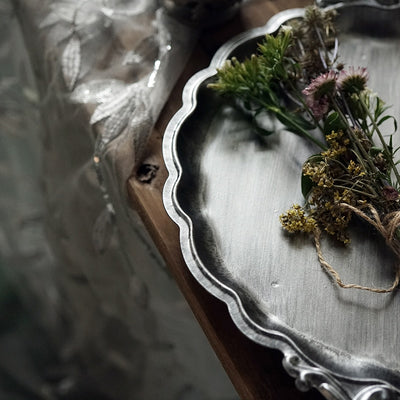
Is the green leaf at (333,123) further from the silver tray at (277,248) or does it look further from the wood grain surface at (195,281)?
the wood grain surface at (195,281)

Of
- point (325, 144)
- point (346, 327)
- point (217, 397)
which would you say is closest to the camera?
point (346, 327)

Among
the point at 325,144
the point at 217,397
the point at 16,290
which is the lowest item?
the point at 217,397

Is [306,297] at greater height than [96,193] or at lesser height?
lesser

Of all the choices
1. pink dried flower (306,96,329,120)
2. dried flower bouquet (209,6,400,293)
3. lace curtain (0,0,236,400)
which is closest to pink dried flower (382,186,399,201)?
dried flower bouquet (209,6,400,293)

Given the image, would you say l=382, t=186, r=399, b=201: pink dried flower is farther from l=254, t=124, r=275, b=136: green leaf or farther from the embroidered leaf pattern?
the embroidered leaf pattern

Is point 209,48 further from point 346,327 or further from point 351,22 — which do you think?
point 346,327

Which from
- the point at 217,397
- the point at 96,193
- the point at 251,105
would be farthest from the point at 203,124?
the point at 217,397
